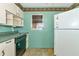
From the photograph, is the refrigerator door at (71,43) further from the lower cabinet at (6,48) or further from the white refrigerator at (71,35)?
the lower cabinet at (6,48)

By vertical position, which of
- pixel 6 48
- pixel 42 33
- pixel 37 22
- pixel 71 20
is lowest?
pixel 6 48

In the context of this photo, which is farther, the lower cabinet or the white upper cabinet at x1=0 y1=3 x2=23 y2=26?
the white upper cabinet at x1=0 y1=3 x2=23 y2=26

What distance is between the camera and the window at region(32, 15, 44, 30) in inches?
249

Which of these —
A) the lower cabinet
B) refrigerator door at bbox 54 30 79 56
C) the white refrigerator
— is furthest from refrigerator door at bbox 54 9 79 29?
the lower cabinet

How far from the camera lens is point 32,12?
6266 millimetres

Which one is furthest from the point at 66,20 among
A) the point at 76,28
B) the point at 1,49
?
the point at 1,49

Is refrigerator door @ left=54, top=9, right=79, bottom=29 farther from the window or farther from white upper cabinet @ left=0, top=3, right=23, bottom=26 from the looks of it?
the window

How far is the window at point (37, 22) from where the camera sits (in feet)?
20.7

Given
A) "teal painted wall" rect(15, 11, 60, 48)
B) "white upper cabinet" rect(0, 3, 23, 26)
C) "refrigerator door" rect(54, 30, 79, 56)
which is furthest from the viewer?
"teal painted wall" rect(15, 11, 60, 48)

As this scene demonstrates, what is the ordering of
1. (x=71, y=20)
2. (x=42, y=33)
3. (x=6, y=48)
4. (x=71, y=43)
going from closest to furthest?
(x=6, y=48), (x=71, y=43), (x=71, y=20), (x=42, y=33)

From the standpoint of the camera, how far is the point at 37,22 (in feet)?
20.9

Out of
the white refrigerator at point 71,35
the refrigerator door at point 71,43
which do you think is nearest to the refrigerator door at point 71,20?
the white refrigerator at point 71,35

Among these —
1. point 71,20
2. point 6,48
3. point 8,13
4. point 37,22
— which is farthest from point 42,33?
point 6,48

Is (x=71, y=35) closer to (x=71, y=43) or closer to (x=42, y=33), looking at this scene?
(x=71, y=43)
